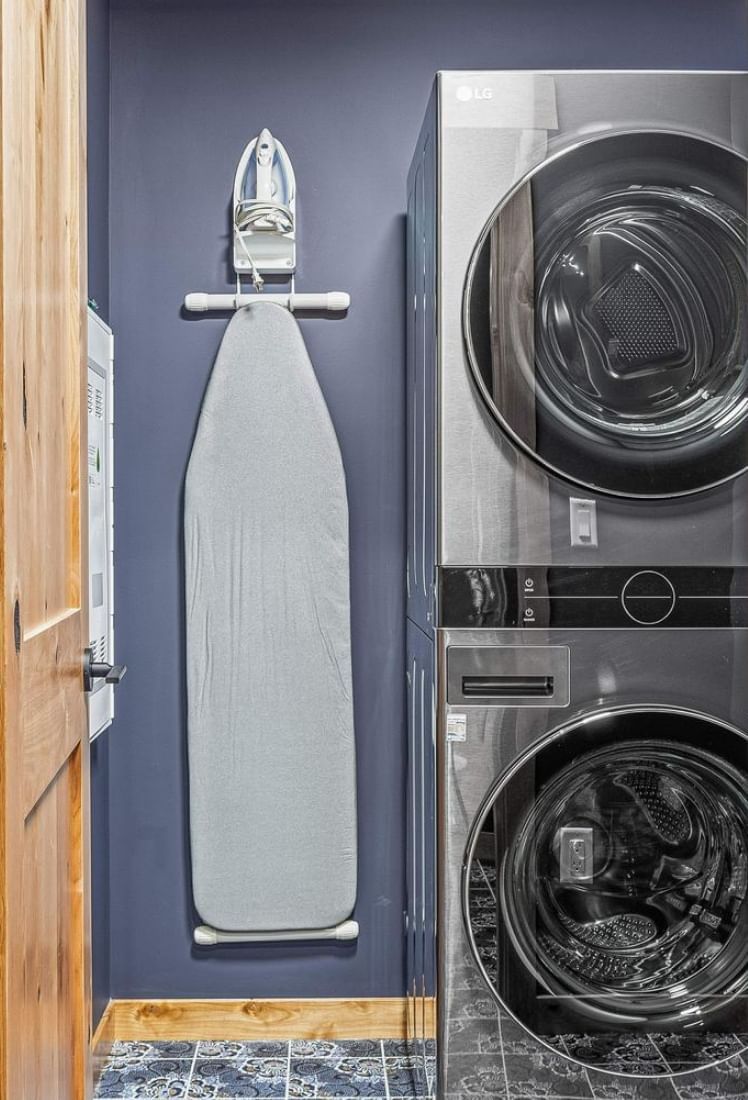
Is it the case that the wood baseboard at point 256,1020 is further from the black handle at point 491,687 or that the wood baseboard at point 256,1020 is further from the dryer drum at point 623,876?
the black handle at point 491,687

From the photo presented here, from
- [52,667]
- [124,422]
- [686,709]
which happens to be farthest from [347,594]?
[52,667]

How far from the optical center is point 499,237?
5.08 feet

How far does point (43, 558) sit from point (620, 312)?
3.23ft

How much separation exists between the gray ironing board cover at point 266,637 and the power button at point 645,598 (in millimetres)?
671

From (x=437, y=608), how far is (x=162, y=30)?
144cm

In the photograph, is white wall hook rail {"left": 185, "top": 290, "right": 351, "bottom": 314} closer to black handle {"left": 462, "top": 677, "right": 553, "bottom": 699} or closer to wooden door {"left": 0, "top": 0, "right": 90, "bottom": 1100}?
wooden door {"left": 0, "top": 0, "right": 90, "bottom": 1100}

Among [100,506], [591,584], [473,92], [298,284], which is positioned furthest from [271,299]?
[591,584]

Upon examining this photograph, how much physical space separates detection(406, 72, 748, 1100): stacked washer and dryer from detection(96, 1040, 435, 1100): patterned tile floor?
409 mm

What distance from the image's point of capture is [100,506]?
1.99 metres

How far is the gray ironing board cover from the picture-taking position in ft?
6.73

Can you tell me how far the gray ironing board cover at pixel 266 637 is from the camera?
2053mm

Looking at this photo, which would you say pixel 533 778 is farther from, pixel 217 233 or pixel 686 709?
pixel 217 233

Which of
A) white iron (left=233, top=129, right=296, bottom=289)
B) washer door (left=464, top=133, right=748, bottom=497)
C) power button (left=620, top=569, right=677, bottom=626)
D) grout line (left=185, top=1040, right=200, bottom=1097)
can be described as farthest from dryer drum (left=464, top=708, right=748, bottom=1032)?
white iron (left=233, top=129, right=296, bottom=289)

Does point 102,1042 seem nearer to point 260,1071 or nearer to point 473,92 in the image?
point 260,1071
